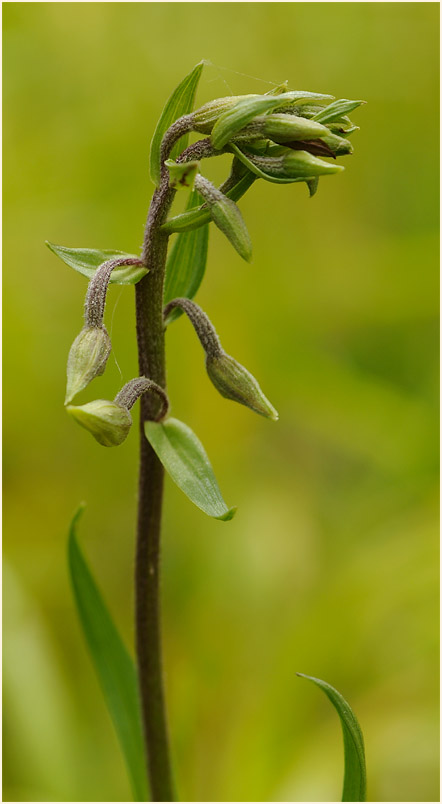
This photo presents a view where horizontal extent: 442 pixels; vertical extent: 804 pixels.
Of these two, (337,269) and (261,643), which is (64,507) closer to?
(261,643)

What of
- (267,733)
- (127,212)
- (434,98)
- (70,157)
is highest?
(434,98)

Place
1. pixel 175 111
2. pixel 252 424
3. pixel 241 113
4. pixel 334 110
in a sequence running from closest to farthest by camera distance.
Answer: pixel 241 113
pixel 334 110
pixel 175 111
pixel 252 424

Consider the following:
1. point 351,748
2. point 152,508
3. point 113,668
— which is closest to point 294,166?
point 152,508

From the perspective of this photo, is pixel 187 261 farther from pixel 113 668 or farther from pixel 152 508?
pixel 113 668

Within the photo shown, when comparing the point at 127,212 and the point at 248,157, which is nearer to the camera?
the point at 248,157

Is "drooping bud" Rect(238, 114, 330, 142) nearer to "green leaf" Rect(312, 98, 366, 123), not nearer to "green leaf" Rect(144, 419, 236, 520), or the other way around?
"green leaf" Rect(312, 98, 366, 123)

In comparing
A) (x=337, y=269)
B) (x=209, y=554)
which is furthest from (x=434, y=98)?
(x=209, y=554)

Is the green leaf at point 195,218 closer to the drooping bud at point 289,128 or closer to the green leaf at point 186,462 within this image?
the drooping bud at point 289,128
